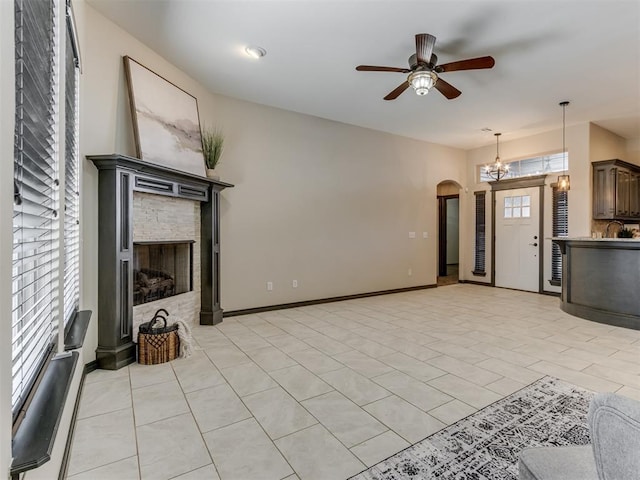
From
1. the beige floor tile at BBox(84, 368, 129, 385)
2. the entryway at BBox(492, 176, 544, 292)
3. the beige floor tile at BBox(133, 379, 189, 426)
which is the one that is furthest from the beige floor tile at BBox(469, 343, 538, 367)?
the entryway at BBox(492, 176, 544, 292)

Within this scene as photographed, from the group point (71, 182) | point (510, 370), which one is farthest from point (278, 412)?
point (71, 182)

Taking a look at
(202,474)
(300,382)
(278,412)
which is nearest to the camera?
(202,474)

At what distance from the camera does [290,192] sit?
17.2ft

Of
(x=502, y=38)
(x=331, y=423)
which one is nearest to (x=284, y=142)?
(x=502, y=38)

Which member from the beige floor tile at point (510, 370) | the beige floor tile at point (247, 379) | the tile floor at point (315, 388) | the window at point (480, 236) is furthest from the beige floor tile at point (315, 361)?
the window at point (480, 236)

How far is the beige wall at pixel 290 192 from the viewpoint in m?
3.06

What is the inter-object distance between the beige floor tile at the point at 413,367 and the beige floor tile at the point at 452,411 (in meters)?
0.40

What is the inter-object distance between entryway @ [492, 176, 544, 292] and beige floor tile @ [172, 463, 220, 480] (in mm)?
6971

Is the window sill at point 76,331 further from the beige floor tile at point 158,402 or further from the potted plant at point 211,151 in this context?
the potted plant at point 211,151

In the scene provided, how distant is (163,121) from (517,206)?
22.4ft

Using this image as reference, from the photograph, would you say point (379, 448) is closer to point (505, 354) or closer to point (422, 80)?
point (505, 354)

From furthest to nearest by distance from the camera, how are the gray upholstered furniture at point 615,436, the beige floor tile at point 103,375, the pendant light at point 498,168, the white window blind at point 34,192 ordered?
the pendant light at point 498,168
the beige floor tile at point 103,375
the white window blind at point 34,192
the gray upholstered furniture at point 615,436

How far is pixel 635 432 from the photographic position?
2.02 feet

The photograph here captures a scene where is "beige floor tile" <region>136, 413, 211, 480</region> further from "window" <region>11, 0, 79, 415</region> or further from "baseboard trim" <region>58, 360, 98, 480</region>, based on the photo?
"window" <region>11, 0, 79, 415</region>
